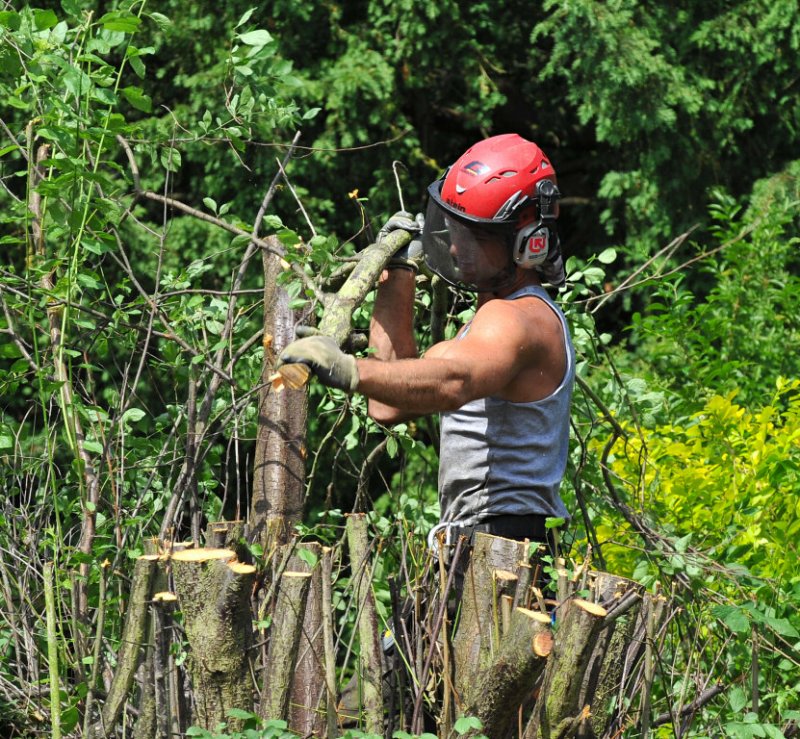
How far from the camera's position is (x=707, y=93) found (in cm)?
785

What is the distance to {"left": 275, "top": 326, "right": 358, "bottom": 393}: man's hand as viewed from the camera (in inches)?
86.0

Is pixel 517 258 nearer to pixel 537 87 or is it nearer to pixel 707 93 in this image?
pixel 707 93

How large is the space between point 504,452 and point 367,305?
3.61 ft

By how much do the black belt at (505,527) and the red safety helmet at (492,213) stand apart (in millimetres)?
613

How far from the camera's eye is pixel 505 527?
9.61 ft

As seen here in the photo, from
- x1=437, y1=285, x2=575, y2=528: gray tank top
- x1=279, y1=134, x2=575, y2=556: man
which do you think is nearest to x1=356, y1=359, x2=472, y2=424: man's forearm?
x1=279, y1=134, x2=575, y2=556: man

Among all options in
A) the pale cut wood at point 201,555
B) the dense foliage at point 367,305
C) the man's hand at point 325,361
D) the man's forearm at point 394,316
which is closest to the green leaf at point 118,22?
the dense foliage at point 367,305

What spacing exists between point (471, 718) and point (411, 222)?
1406 millimetres

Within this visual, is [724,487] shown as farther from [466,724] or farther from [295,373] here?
[295,373]

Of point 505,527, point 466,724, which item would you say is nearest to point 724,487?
point 505,527

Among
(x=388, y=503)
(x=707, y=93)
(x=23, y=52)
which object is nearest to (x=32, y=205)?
(x=23, y=52)

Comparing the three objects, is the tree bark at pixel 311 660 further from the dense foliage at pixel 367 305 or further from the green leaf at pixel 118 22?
the green leaf at pixel 118 22

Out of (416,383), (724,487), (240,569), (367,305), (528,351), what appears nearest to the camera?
(416,383)

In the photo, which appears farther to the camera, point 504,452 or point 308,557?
point 504,452
